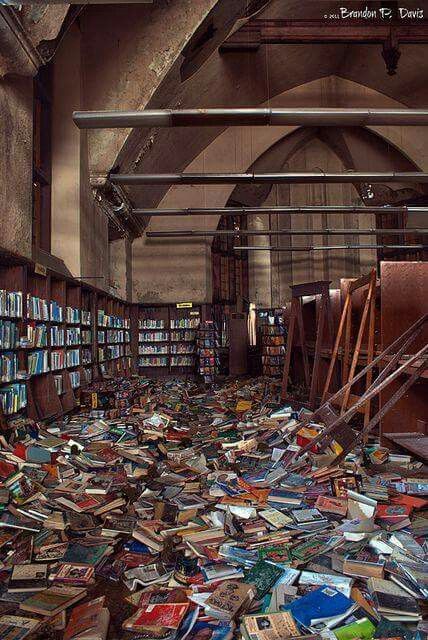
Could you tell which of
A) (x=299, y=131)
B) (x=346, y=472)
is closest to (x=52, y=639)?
(x=346, y=472)

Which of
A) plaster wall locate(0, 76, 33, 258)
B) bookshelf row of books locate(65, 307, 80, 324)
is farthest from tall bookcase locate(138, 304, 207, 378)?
plaster wall locate(0, 76, 33, 258)

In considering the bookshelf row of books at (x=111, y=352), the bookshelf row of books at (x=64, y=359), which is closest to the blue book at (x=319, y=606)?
the bookshelf row of books at (x=64, y=359)

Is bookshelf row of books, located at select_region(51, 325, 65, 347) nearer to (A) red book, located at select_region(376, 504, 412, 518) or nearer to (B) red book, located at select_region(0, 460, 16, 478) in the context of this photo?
(B) red book, located at select_region(0, 460, 16, 478)

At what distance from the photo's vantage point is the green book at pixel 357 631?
6.14 feet

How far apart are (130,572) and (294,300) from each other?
5.88 metres

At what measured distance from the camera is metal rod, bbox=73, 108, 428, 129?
625 cm

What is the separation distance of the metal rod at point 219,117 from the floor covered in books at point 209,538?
3.98 metres

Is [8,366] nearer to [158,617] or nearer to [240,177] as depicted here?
[158,617]

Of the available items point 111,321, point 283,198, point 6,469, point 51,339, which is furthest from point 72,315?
point 283,198

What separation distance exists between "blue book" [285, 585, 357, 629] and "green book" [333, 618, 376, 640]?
0.27 ft

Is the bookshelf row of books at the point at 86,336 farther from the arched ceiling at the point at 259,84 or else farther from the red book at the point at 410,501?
the red book at the point at 410,501

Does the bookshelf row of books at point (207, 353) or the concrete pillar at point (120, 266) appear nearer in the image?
the concrete pillar at point (120, 266)

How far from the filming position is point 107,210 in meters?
10.7

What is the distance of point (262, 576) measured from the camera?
237 centimetres
